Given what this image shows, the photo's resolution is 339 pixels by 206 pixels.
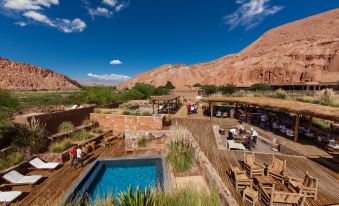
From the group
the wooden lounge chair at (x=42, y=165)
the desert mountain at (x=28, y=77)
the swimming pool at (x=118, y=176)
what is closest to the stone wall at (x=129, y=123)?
the swimming pool at (x=118, y=176)

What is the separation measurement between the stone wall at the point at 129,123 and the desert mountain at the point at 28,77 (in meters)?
96.5

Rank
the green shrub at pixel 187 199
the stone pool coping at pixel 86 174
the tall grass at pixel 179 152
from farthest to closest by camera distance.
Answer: the tall grass at pixel 179 152, the stone pool coping at pixel 86 174, the green shrub at pixel 187 199

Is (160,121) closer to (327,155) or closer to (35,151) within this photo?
(35,151)

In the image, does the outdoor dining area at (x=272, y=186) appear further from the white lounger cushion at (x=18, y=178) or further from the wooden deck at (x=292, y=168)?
the white lounger cushion at (x=18, y=178)

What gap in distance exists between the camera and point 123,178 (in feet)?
25.0

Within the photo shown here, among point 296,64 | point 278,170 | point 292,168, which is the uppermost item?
point 296,64

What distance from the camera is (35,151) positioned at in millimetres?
9172

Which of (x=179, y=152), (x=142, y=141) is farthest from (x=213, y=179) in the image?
(x=142, y=141)

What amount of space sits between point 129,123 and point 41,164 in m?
6.15

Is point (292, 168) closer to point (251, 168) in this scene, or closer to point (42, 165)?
point (251, 168)

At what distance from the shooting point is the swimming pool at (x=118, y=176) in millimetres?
6426

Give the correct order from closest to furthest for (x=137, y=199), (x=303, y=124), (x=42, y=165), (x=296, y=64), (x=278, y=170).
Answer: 1. (x=137, y=199)
2. (x=278, y=170)
3. (x=42, y=165)
4. (x=303, y=124)
5. (x=296, y=64)

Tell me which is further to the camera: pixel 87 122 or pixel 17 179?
pixel 87 122

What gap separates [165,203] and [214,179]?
2.15 metres
